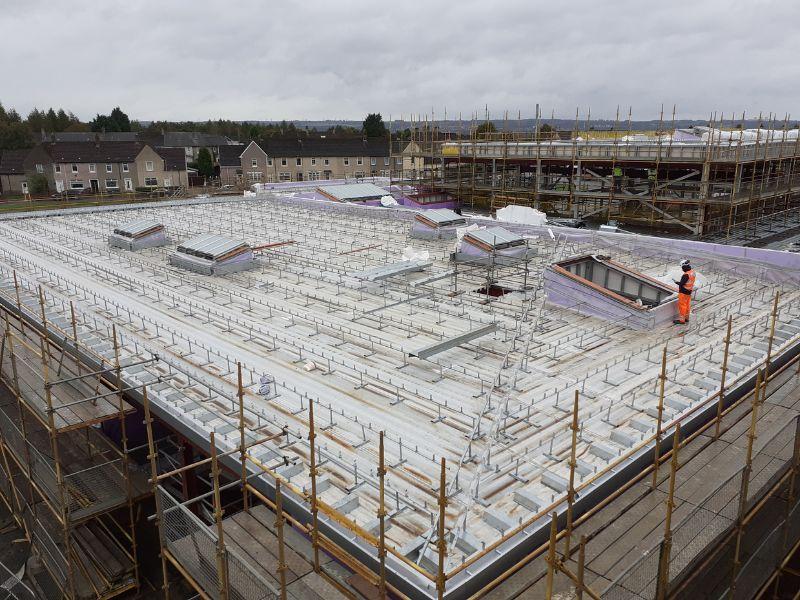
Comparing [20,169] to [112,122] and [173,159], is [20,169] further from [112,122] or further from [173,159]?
[112,122]

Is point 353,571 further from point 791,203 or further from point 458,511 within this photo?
point 791,203

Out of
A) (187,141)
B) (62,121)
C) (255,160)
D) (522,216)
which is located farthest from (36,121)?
(522,216)

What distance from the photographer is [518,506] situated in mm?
8305

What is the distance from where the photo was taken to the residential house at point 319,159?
8825cm

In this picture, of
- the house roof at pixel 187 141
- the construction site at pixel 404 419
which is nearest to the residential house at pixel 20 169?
the house roof at pixel 187 141

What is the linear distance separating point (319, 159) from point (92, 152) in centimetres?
3058

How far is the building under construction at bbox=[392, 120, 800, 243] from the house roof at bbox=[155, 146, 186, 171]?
54507 mm

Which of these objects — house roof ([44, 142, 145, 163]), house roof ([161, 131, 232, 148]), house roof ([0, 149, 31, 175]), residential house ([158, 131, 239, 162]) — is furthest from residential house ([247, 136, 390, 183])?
house roof ([161, 131, 232, 148])

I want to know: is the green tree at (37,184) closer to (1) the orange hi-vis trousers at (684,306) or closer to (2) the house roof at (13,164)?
(2) the house roof at (13,164)

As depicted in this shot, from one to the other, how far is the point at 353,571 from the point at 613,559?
10.2 feet

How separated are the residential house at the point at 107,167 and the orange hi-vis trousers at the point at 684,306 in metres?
81.3

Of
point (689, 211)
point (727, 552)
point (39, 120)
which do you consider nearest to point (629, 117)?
point (689, 211)

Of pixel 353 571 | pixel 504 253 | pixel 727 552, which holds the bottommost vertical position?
pixel 727 552

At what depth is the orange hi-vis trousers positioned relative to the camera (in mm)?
14570
